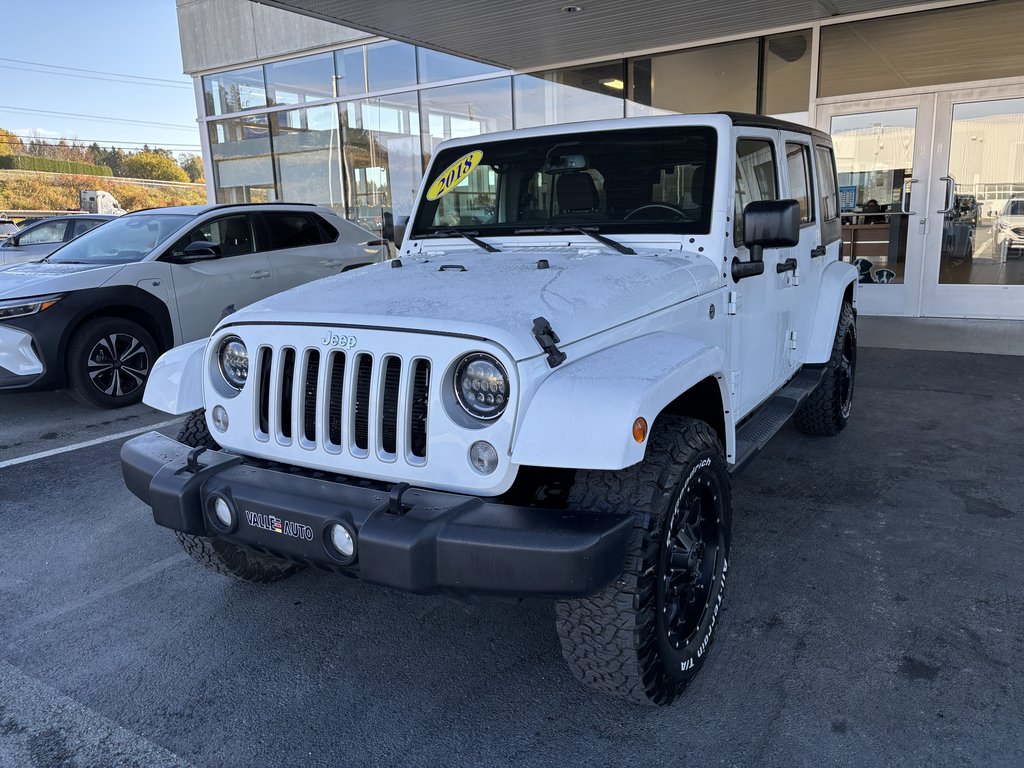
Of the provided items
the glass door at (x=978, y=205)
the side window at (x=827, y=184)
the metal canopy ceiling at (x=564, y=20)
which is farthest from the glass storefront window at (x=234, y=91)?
the side window at (x=827, y=184)

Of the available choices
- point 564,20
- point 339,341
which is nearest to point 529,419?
point 339,341

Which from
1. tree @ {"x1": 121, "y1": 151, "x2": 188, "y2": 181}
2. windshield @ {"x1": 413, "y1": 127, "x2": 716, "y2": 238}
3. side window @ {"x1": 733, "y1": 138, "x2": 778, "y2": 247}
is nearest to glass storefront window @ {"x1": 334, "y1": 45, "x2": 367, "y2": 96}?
windshield @ {"x1": 413, "y1": 127, "x2": 716, "y2": 238}

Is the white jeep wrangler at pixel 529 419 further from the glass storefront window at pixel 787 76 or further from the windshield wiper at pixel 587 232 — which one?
the glass storefront window at pixel 787 76

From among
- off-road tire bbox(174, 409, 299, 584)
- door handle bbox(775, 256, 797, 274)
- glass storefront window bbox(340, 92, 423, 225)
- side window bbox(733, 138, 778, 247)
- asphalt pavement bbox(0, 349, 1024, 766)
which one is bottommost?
asphalt pavement bbox(0, 349, 1024, 766)

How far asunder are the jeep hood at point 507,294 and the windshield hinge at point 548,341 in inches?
1.0

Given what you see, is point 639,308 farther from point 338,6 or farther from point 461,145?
point 338,6

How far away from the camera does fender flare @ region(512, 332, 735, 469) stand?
207 cm

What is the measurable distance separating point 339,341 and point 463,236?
1.49m

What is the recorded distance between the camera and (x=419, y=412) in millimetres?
2348

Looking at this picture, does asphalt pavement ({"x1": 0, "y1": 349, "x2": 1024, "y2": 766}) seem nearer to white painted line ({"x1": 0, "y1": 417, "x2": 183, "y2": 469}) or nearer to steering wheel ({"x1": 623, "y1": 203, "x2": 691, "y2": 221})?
white painted line ({"x1": 0, "y1": 417, "x2": 183, "y2": 469})

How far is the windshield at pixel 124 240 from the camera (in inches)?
270

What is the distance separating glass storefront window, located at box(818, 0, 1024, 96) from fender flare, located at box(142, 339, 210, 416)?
9.17 meters

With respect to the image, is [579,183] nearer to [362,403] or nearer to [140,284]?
[362,403]

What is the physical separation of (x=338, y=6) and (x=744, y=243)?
7056 millimetres
